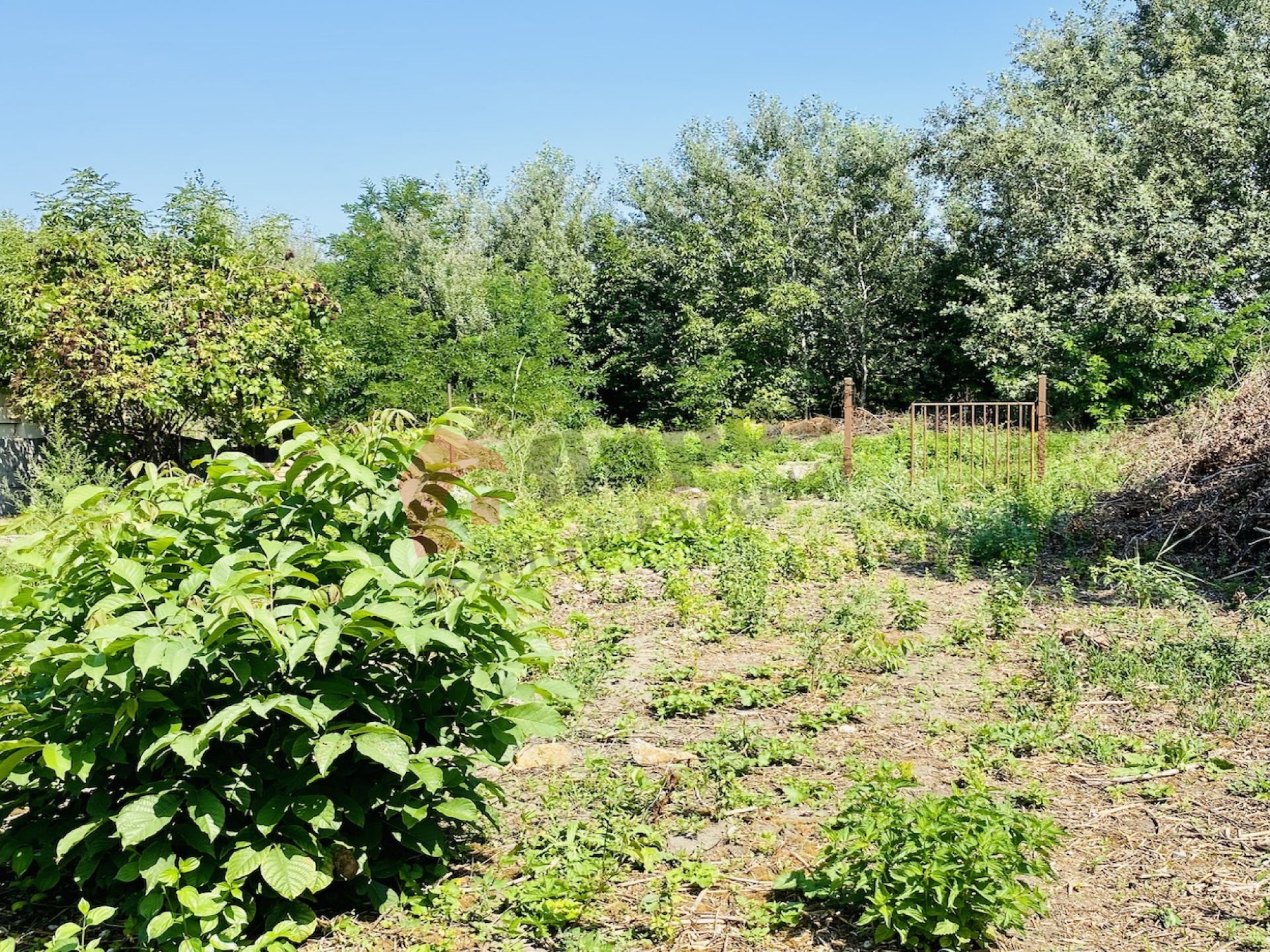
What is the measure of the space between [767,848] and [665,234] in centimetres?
2307

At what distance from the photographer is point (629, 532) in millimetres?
7984

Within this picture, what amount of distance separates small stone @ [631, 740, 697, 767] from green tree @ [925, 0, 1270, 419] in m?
15.3

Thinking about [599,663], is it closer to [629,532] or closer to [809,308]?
[629,532]

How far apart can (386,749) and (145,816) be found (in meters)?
0.57

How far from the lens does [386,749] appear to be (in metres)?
2.40

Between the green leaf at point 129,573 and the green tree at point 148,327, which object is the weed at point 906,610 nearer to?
the green leaf at point 129,573

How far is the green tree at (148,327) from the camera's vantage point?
1086 centimetres

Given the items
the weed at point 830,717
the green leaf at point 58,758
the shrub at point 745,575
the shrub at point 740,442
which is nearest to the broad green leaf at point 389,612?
the green leaf at point 58,758

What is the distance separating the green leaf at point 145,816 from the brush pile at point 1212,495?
253 inches

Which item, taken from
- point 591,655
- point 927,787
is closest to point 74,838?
point 927,787

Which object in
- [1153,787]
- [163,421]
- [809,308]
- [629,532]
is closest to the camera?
[1153,787]

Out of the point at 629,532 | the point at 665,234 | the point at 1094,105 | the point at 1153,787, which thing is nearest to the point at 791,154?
the point at 665,234

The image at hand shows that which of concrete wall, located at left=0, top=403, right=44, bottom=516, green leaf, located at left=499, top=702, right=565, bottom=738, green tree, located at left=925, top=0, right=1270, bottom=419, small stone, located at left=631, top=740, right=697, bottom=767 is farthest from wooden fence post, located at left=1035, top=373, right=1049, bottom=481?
concrete wall, located at left=0, top=403, right=44, bottom=516

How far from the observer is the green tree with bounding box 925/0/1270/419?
1739cm
